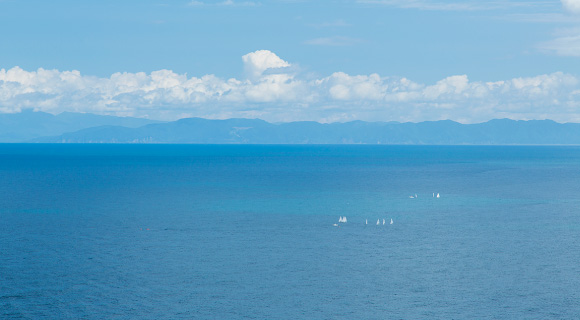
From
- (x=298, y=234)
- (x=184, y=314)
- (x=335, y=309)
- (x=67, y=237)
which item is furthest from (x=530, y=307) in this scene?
(x=67, y=237)

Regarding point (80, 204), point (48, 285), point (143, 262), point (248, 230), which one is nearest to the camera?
point (48, 285)

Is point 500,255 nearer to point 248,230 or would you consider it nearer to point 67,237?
point 248,230

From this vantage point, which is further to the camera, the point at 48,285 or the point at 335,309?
the point at 48,285

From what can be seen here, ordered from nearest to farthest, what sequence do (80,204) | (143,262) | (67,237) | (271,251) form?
(143,262)
(271,251)
(67,237)
(80,204)

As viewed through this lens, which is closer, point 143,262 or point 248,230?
point 143,262

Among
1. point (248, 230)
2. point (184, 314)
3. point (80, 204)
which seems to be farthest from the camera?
point (80, 204)

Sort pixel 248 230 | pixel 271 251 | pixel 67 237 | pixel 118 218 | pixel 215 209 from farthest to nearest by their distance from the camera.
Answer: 1. pixel 215 209
2. pixel 118 218
3. pixel 248 230
4. pixel 67 237
5. pixel 271 251

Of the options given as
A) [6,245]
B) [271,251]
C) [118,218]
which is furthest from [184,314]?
[118,218]

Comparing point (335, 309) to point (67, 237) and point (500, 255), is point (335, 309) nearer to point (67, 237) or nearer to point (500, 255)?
point (500, 255)
